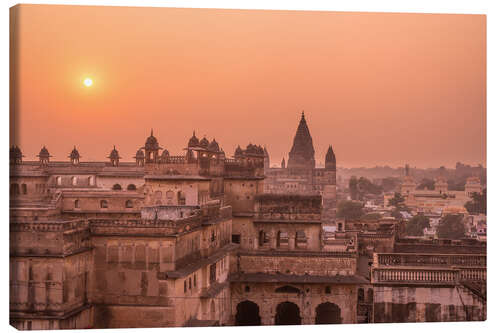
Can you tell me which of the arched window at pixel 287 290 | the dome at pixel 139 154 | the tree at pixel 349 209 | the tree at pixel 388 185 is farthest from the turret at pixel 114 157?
the tree at pixel 349 209

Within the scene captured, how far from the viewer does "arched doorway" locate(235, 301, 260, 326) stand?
21.3 m

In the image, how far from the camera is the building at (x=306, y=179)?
149 feet

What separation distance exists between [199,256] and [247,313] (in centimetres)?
485

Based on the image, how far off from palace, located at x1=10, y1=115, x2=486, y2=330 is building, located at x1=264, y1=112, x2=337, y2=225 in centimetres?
1184

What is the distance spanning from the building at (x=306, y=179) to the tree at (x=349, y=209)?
1.94 feet

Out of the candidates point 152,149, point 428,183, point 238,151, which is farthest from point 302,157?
point 152,149

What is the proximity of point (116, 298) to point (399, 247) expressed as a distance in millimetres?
11291

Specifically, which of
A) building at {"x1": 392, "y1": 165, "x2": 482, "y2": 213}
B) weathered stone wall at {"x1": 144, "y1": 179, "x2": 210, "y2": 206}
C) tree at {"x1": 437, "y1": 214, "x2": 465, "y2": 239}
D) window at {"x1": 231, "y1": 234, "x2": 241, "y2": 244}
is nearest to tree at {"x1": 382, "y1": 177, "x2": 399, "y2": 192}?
building at {"x1": 392, "y1": 165, "x2": 482, "y2": 213}

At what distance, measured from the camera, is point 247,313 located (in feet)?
71.7

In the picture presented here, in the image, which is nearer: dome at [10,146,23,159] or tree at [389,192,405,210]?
dome at [10,146,23,159]

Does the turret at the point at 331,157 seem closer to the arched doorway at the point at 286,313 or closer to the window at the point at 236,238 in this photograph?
the window at the point at 236,238

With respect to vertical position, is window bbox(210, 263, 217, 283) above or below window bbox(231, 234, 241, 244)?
below

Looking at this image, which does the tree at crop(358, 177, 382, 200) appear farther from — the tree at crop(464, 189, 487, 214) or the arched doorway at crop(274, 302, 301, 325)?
the arched doorway at crop(274, 302, 301, 325)

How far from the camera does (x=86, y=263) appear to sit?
14867mm
